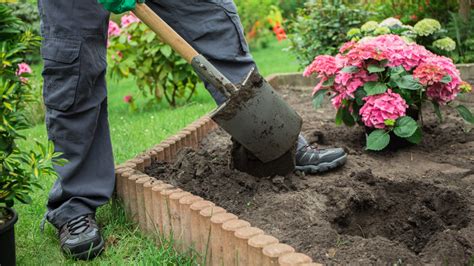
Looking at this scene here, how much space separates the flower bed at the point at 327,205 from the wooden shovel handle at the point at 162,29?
0.60 meters

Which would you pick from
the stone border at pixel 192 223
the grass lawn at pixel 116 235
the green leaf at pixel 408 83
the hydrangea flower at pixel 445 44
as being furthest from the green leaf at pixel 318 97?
the grass lawn at pixel 116 235

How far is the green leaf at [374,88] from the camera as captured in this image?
3.20 metres

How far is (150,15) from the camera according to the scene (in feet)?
8.39

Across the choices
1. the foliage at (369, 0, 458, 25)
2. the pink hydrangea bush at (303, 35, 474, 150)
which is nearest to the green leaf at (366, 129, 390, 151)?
the pink hydrangea bush at (303, 35, 474, 150)

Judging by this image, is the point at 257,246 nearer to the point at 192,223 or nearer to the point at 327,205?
the point at 192,223

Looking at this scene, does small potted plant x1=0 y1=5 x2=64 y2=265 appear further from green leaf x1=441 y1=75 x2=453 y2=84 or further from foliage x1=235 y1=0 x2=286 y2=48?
foliage x1=235 y1=0 x2=286 y2=48

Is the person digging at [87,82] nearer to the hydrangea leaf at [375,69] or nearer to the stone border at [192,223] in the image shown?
the stone border at [192,223]

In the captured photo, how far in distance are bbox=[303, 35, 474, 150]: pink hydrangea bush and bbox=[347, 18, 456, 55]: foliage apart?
0.73 m

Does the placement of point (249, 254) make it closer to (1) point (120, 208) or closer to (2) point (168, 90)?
(1) point (120, 208)

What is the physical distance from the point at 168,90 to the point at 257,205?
3.83m

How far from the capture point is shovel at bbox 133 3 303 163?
2.55 m

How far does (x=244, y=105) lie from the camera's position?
100 inches

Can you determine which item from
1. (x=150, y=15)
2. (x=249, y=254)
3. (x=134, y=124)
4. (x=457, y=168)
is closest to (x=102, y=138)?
(x=150, y=15)

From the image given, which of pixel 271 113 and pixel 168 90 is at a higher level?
pixel 271 113
